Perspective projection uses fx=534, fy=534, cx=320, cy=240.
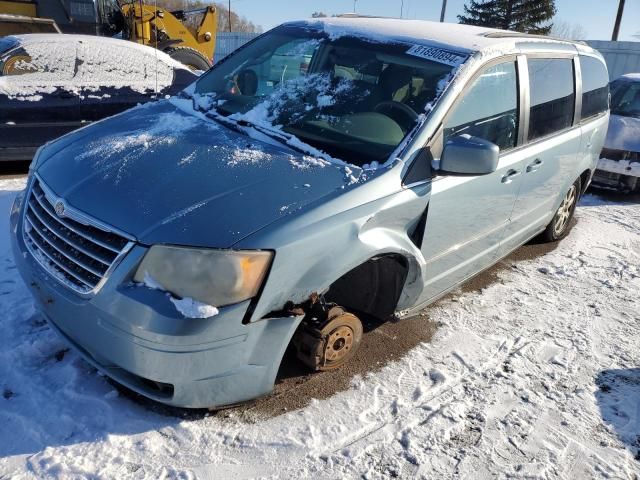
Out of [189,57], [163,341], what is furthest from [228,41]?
[163,341]

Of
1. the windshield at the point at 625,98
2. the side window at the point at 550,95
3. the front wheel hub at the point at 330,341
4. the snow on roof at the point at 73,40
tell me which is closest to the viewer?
the front wheel hub at the point at 330,341

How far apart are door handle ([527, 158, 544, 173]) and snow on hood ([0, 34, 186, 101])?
469 cm

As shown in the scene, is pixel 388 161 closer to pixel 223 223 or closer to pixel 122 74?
pixel 223 223

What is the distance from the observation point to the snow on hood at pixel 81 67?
19.0ft

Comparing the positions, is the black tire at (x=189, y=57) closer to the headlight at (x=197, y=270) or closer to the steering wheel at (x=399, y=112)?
the steering wheel at (x=399, y=112)

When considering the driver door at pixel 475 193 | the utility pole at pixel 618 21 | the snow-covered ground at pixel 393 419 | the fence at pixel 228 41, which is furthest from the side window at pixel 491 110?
the utility pole at pixel 618 21

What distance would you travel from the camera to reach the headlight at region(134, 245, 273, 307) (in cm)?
214

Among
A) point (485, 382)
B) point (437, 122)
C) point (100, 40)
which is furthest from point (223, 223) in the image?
point (100, 40)

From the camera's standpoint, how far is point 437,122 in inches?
115

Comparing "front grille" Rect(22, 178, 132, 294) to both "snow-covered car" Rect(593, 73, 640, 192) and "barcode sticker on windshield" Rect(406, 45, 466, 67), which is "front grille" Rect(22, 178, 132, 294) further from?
"snow-covered car" Rect(593, 73, 640, 192)

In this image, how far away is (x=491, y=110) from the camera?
11.0 feet

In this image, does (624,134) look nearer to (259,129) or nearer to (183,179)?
(259,129)

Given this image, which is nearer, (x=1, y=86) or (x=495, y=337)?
(x=495, y=337)

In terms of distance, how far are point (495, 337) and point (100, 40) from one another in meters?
5.59
